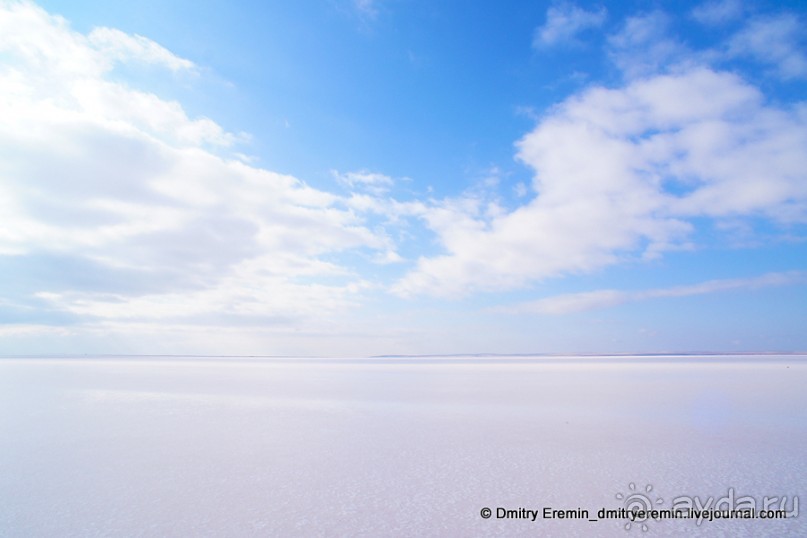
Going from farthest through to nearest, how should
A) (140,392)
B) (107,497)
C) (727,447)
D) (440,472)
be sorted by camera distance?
1. (140,392)
2. (727,447)
3. (440,472)
4. (107,497)

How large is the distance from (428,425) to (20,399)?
15884mm

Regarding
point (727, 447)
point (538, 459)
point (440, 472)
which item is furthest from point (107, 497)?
point (727, 447)

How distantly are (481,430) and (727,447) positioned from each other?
4.47 m

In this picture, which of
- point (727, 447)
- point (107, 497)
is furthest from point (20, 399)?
point (727, 447)

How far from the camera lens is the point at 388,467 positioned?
6.91 m

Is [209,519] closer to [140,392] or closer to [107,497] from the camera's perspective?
[107,497]

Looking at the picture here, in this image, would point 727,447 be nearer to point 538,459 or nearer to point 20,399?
point 538,459

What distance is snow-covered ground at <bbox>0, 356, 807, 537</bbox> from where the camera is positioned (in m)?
4.90

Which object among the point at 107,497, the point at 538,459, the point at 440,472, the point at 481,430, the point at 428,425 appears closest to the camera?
the point at 107,497

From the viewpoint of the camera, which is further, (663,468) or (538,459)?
(538,459)

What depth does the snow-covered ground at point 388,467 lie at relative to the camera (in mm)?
4898

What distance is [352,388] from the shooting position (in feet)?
63.4

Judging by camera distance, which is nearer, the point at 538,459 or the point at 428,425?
the point at 538,459

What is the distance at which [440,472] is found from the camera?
21.7 feet
